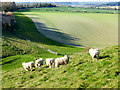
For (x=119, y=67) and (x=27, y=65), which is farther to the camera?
(x=27, y=65)

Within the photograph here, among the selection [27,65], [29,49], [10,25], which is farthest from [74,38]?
[27,65]

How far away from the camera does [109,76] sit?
1075 centimetres

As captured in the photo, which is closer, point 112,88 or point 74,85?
point 112,88

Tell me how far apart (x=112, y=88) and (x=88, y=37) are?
5262 centimetres

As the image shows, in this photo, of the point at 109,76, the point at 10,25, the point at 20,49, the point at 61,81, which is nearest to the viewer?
the point at 109,76

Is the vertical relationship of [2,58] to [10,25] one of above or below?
below

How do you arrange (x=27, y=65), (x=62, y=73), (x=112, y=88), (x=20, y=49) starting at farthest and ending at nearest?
1. (x=20, y=49)
2. (x=27, y=65)
3. (x=62, y=73)
4. (x=112, y=88)

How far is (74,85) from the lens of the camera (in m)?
11.0

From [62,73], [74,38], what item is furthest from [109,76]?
[74,38]

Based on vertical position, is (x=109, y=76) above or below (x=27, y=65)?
above

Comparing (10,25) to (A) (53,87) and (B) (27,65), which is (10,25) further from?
(A) (53,87)

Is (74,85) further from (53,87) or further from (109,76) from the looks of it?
(109,76)

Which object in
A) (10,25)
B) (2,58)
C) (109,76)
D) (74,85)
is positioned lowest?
(2,58)

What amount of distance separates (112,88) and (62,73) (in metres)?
6.75
